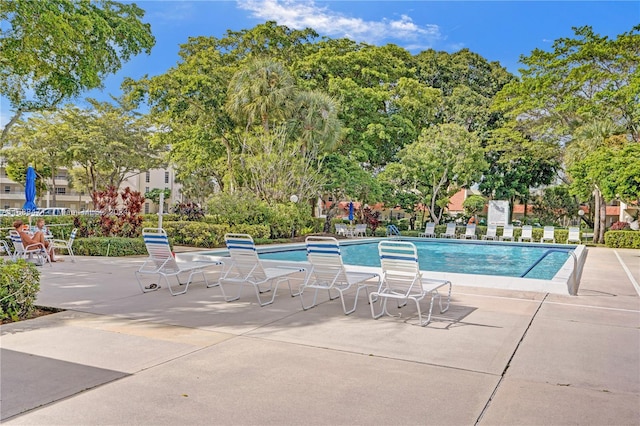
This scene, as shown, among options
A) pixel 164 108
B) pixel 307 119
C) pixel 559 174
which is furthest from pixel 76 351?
pixel 559 174

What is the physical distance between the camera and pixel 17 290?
619cm

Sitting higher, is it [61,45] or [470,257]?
→ [61,45]

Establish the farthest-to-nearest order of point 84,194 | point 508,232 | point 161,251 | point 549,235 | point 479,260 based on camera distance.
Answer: point 84,194 < point 508,232 < point 549,235 < point 479,260 < point 161,251

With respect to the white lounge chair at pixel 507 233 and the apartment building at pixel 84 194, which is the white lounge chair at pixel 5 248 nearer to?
the white lounge chair at pixel 507 233

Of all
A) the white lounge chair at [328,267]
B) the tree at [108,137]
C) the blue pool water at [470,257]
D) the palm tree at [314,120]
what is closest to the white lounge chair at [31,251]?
the blue pool water at [470,257]

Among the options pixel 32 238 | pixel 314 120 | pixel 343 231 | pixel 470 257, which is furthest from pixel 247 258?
pixel 343 231

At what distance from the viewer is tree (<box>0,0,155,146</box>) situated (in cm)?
793

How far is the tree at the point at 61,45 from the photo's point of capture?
26.0 ft

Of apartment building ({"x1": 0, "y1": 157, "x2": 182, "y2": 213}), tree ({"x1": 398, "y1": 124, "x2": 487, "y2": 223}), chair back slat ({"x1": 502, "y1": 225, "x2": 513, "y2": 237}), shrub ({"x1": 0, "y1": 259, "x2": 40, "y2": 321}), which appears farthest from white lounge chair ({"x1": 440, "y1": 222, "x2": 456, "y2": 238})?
apartment building ({"x1": 0, "y1": 157, "x2": 182, "y2": 213})

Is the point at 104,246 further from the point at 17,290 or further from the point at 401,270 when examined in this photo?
the point at 401,270

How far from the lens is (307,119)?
79.2 feet

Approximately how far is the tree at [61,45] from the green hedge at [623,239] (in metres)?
24.2

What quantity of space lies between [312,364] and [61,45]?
22.7 feet

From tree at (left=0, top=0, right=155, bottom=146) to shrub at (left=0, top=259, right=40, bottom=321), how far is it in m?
3.89
